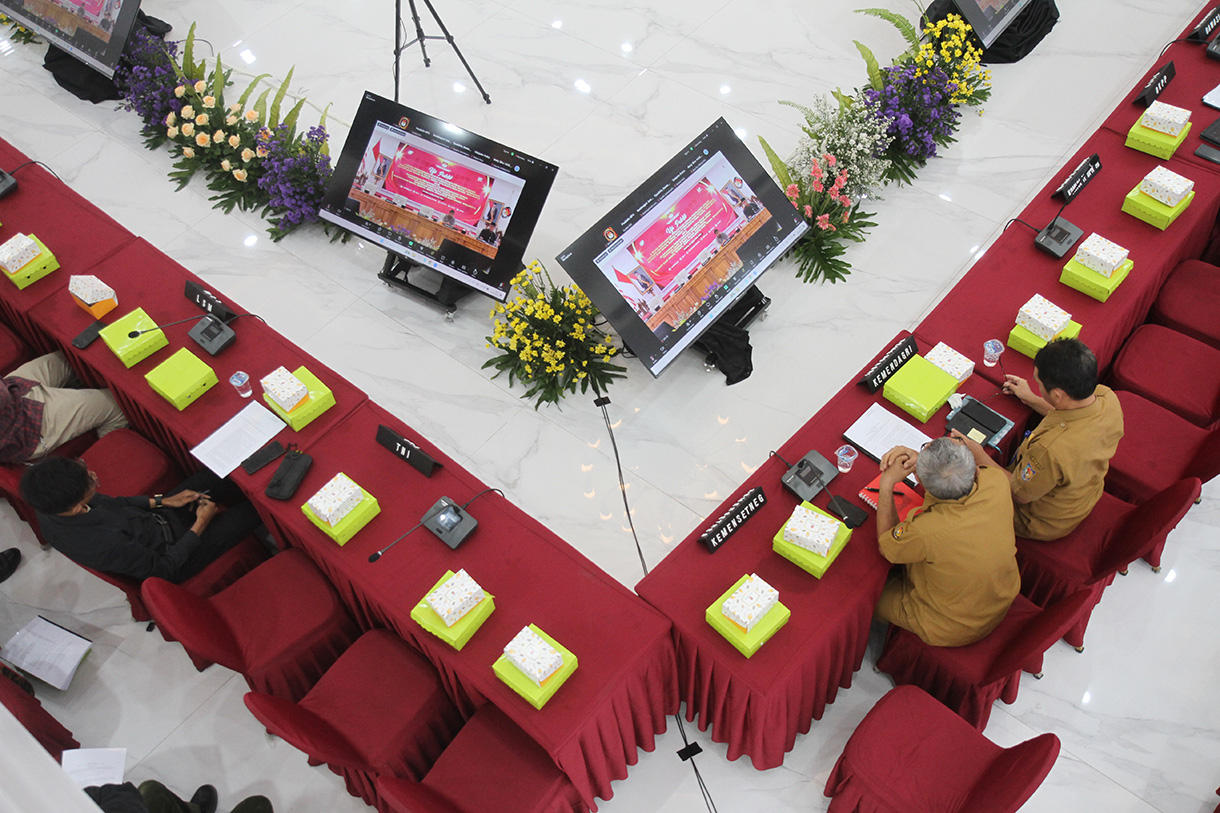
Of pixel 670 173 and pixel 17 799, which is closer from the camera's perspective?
pixel 17 799

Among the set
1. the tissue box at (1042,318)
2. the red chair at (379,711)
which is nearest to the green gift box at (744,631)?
the red chair at (379,711)

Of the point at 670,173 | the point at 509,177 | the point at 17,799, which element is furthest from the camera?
the point at 509,177

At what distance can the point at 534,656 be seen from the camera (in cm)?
300

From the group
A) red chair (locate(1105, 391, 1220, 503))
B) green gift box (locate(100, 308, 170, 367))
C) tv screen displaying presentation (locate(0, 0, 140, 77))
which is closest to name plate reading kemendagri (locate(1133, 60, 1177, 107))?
red chair (locate(1105, 391, 1220, 503))

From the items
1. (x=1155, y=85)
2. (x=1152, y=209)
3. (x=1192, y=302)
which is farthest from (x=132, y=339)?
(x=1155, y=85)

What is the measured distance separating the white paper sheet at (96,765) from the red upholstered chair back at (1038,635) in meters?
3.19

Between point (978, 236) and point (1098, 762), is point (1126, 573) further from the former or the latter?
point (978, 236)

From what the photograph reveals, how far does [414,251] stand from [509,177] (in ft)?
2.30

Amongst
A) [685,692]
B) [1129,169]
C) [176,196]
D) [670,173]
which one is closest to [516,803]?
[685,692]

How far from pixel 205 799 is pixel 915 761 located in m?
2.77

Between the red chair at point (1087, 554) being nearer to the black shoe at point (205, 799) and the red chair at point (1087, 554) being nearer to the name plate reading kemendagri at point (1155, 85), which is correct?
the name plate reading kemendagri at point (1155, 85)

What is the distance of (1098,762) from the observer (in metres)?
3.55

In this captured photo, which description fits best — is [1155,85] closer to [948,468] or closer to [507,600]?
[948,468]

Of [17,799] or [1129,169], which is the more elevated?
[17,799]
